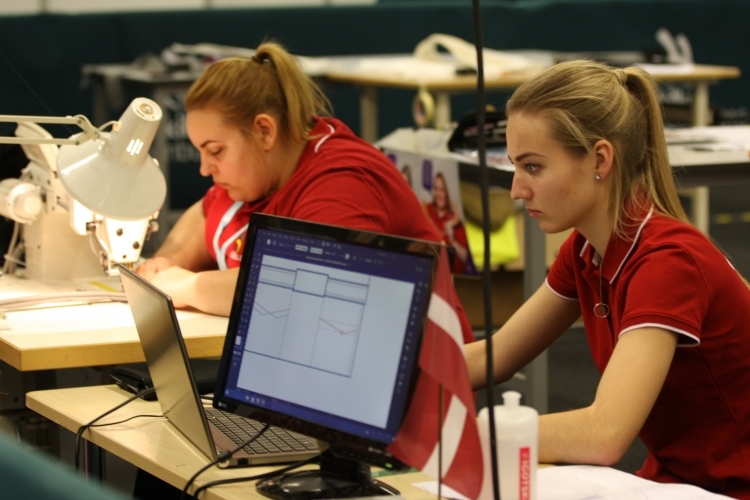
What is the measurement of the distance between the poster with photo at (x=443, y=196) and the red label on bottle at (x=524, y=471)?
233 centimetres

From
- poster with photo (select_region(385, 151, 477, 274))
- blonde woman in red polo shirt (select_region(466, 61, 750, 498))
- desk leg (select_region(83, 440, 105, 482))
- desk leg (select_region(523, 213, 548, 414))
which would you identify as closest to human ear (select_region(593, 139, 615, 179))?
blonde woman in red polo shirt (select_region(466, 61, 750, 498))

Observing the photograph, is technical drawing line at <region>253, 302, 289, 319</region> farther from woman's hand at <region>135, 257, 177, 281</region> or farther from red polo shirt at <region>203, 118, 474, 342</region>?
woman's hand at <region>135, 257, 177, 281</region>

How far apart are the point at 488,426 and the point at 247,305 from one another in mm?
435

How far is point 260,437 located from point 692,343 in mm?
638

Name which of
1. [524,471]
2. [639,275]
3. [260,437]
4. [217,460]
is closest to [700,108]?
[639,275]

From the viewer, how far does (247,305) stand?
1548 millimetres

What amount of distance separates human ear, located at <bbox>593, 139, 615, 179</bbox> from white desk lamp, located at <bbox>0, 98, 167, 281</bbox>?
0.80 m

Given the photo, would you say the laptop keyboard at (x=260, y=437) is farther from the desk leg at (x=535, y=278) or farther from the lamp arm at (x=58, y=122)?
the desk leg at (x=535, y=278)

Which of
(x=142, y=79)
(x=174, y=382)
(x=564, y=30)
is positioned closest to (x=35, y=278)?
(x=174, y=382)

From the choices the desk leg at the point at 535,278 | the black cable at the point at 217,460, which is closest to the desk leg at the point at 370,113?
the desk leg at the point at 535,278

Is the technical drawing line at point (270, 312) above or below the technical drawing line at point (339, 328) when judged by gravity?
above

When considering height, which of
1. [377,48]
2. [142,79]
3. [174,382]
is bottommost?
[174,382]

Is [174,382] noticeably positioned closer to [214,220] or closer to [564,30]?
[214,220]

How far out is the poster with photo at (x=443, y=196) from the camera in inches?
143
